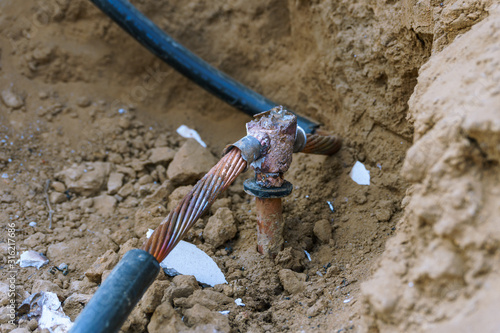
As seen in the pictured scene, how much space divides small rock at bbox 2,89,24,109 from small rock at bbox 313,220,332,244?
1.78m

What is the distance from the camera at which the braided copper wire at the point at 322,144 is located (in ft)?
6.45

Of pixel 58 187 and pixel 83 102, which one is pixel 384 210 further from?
pixel 83 102

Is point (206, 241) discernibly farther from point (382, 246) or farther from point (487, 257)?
point (487, 257)

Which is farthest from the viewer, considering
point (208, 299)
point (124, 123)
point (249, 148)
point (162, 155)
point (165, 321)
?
point (124, 123)

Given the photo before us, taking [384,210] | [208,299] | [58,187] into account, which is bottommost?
[58,187]

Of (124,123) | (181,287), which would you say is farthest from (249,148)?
(124,123)

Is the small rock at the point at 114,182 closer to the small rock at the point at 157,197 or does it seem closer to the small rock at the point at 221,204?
the small rock at the point at 157,197

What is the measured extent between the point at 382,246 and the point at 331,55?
3.43 ft

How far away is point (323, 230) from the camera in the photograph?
188 centimetres

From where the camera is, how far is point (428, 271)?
1.00 meters

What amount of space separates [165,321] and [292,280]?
49 cm

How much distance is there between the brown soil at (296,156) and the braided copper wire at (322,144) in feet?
0.22

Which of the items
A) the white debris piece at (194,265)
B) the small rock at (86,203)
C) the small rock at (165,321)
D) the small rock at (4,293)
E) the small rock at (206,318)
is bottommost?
the small rock at (86,203)

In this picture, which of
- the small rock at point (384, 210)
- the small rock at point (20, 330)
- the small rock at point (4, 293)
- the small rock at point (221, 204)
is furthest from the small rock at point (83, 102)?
the small rock at point (384, 210)
